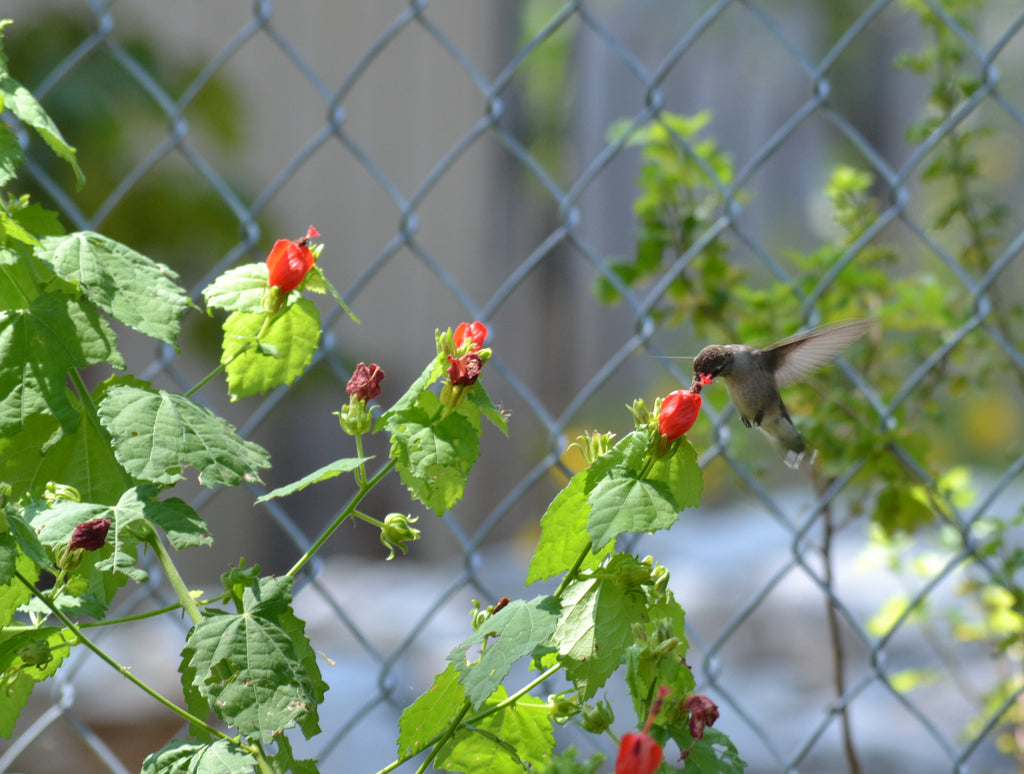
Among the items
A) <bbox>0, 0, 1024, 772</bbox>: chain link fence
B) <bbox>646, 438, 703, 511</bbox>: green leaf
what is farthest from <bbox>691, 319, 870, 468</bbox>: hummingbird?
<bbox>646, 438, 703, 511</bbox>: green leaf

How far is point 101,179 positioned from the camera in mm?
2801

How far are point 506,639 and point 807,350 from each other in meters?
0.67

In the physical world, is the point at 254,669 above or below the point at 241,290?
below

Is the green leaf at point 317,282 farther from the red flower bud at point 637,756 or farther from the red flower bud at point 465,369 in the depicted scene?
the red flower bud at point 637,756

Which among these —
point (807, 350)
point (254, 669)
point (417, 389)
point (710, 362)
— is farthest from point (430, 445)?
point (807, 350)

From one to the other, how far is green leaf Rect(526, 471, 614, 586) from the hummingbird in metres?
0.36

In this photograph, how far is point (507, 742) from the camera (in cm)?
59

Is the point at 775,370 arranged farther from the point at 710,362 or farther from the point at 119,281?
the point at 119,281

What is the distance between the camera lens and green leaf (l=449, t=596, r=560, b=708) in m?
0.48

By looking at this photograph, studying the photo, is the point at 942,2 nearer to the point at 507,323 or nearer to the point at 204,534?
the point at 204,534

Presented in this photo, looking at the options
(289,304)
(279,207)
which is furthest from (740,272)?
(279,207)

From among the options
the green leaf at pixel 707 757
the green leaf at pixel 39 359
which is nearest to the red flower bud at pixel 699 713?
the green leaf at pixel 707 757

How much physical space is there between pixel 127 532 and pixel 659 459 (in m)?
0.28

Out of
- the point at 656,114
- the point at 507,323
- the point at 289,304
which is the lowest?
the point at 507,323
